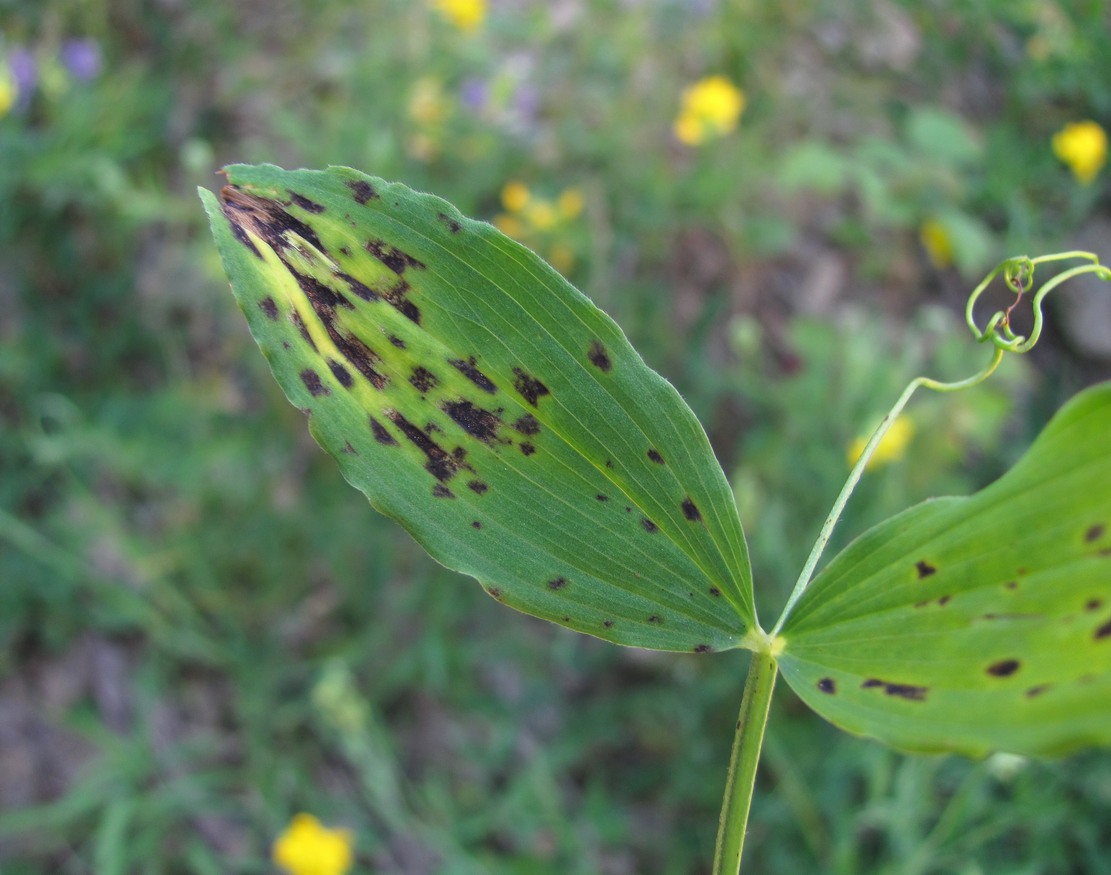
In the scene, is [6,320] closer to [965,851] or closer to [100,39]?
[100,39]

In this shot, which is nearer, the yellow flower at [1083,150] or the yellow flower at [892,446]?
the yellow flower at [892,446]

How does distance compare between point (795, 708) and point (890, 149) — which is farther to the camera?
point (890, 149)

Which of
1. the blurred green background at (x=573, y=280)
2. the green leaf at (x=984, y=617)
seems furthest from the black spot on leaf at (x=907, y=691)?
the blurred green background at (x=573, y=280)

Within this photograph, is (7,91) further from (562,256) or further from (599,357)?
(599,357)

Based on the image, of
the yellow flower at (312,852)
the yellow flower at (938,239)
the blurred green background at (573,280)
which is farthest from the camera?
the yellow flower at (938,239)

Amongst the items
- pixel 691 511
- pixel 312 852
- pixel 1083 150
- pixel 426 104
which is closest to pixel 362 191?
pixel 691 511

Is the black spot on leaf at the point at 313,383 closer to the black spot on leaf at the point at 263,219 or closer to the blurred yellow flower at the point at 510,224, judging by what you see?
the black spot on leaf at the point at 263,219

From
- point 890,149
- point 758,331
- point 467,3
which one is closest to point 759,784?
point 758,331
